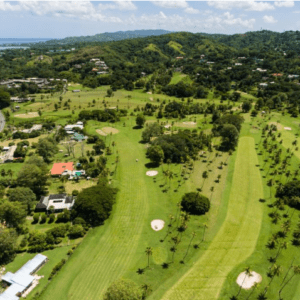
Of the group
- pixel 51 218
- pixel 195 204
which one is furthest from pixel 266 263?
pixel 51 218

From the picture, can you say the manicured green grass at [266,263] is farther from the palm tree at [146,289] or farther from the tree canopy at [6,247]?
the tree canopy at [6,247]

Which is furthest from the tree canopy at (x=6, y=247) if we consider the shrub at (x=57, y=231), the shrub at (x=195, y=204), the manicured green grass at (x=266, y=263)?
the manicured green grass at (x=266, y=263)

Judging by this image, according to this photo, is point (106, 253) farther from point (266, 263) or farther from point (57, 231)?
point (266, 263)

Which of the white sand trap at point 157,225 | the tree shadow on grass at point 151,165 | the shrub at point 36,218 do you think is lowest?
the white sand trap at point 157,225

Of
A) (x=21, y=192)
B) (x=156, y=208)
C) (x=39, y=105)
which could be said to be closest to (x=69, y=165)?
(x=21, y=192)

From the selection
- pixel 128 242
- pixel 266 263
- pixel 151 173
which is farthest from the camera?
pixel 151 173

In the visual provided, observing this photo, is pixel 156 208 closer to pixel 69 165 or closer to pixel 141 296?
pixel 141 296
